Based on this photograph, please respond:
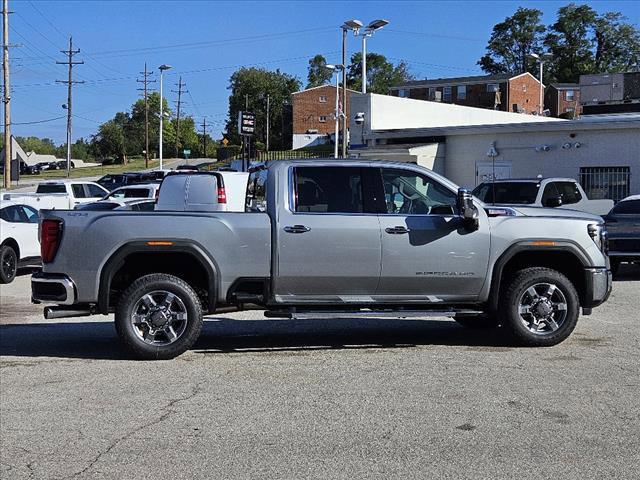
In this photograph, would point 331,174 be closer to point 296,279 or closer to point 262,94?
point 296,279

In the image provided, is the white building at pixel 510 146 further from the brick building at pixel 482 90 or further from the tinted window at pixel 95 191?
the brick building at pixel 482 90

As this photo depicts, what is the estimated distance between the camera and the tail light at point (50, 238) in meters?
8.13

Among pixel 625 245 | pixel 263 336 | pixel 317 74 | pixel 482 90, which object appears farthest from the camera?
pixel 317 74

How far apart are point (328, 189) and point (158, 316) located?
2213 millimetres

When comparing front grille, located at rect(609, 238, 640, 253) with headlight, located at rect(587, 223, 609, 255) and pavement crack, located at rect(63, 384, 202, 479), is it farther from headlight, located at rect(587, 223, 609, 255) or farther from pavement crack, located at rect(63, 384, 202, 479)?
pavement crack, located at rect(63, 384, 202, 479)

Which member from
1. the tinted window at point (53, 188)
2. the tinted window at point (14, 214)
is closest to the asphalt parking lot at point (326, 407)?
the tinted window at point (14, 214)

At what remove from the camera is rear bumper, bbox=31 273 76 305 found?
8.08 metres

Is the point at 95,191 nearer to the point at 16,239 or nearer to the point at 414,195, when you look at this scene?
the point at 16,239

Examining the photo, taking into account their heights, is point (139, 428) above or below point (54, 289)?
below

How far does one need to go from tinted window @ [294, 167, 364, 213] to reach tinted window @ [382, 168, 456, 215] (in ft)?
1.08

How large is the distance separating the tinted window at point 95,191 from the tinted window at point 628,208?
17745mm

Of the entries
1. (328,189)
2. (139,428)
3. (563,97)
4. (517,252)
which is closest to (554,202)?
(517,252)

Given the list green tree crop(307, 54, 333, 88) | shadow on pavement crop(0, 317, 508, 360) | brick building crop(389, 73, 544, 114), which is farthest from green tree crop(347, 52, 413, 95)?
shadow on pavement crop(0, 317, 508, 360)

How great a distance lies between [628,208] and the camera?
16.3 m
